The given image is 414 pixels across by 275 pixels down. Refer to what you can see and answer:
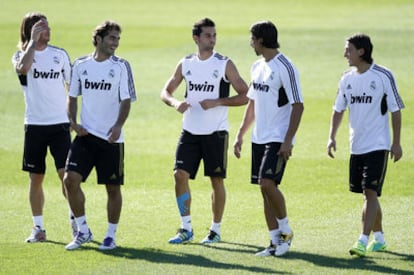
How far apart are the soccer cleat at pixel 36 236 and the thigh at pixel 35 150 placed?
65cm


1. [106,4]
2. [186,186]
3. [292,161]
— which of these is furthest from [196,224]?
[106,4]

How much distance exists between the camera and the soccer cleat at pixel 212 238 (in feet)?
39.8

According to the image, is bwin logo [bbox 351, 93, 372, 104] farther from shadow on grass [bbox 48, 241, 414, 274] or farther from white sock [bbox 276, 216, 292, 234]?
shadow on grass [bbox 48, 241, 414, 274]

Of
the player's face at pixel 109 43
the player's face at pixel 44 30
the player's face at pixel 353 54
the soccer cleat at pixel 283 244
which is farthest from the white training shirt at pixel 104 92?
the player's face at pixel 353 54

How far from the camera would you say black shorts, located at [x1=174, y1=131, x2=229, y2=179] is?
12297 mm

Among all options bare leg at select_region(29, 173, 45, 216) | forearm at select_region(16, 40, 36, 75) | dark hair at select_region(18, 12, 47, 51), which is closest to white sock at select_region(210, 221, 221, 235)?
bare leg at select_region(29, 173, 45, 216)

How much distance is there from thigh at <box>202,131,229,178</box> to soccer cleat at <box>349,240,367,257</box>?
6.32ft

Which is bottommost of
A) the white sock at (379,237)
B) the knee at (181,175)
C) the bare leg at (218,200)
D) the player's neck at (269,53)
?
the white sock at (379,237)

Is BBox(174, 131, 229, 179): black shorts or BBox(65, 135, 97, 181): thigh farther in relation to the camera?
BBox(174, 131, 229, 179): black shorts

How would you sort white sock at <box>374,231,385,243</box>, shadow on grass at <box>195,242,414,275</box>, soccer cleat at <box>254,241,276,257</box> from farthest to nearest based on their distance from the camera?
1. white sock at <box>374,231,385,243</box>
2. soccer cleat at <box>254,241,276,257</box>
3. shadow on grass at <box>195,242,414,275</box>

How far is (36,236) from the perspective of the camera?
12250 millimetres

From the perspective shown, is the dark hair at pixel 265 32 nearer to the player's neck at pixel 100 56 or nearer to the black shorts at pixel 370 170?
the black shorts at pixel 370 170

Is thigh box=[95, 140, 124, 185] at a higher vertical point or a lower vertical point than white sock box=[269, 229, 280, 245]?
higher

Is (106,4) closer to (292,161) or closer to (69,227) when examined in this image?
(292,161)
